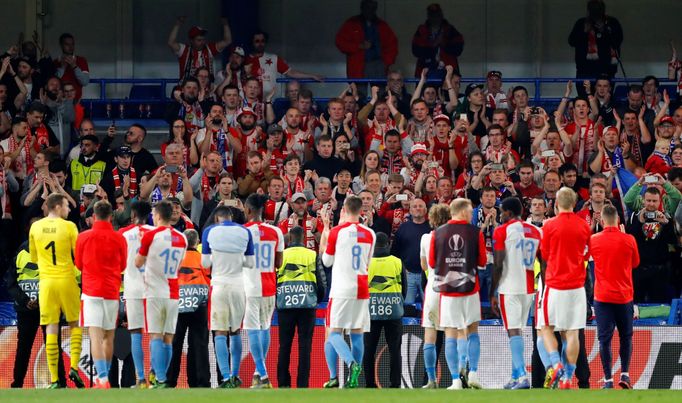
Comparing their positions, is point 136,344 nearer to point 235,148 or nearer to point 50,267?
point 50,267

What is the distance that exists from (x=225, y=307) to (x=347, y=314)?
49.6 inches

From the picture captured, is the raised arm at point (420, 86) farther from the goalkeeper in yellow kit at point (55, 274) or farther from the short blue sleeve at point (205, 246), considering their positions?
the goalkeeper in yellow kit at point (55, 274)

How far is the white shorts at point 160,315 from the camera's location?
14328 mm

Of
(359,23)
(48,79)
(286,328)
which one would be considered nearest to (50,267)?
(286,328)

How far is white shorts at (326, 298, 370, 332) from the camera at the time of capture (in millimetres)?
14633

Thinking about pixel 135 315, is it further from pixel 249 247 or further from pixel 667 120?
pixel 667 120

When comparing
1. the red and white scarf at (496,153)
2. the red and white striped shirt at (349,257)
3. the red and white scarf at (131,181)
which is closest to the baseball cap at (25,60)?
the red and white scarf at (131,181)

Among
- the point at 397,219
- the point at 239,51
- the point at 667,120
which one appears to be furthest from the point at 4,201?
the point at 667,120

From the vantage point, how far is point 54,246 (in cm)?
1460

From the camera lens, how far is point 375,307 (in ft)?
51.1

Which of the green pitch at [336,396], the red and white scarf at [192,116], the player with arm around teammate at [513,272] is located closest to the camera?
the green pitch at [336,396]

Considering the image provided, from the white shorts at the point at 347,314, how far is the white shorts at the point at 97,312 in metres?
2.25

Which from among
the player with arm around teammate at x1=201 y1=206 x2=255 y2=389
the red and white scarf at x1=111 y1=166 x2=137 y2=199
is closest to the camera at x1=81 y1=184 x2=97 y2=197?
the red and white scarf at x1=111 y1=166 x2=137 y2=199

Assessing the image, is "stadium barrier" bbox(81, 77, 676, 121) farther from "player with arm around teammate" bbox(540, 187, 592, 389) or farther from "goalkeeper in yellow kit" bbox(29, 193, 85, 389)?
"player with arm around teammate" bbox(540, 187, 592, 389)
